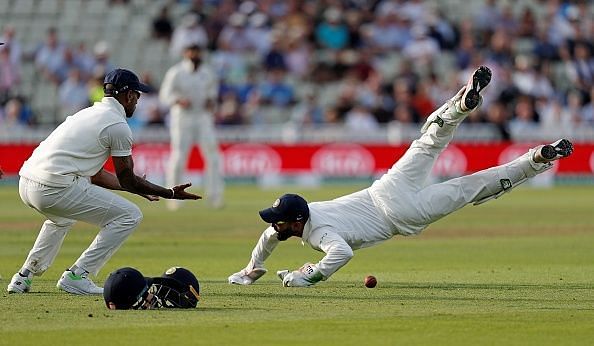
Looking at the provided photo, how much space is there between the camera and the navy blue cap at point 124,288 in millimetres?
8383

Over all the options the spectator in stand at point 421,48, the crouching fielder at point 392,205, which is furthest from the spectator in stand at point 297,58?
the crouching fielder at point 392,205

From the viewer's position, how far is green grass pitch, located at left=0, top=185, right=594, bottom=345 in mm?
7488

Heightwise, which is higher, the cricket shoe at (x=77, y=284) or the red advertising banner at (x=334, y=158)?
the red advertising banner at (x=334, y=158)

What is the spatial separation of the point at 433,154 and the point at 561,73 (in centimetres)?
1944

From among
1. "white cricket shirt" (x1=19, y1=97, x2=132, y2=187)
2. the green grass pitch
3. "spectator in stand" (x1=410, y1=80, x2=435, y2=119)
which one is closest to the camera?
the green grass pitch

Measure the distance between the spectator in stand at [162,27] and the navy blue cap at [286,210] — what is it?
Answer: 1979cm

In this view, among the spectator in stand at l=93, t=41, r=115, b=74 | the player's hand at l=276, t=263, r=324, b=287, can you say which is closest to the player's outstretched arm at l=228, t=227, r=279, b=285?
the player's hand at l=276, t=263, r=324, b=287

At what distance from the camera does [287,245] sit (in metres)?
14.7

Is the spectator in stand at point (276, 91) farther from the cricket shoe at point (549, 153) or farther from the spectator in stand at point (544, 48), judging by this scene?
the cricket shoe at point (549, 153)

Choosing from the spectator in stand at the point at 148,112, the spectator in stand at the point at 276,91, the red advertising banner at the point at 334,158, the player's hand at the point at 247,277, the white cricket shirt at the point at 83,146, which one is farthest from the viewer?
the spectator in stand at the point at 276,91

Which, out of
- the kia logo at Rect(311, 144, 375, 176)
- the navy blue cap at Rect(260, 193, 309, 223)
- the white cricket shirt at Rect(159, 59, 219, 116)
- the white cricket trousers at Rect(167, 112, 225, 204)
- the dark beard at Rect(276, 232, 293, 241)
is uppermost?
the kia logo at Rect(311, 144, 375, 176)

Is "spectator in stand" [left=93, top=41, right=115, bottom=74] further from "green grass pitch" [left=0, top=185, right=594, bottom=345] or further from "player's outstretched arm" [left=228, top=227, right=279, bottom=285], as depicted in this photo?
"player's outstretched arm" [left=228, top=227, right=279, bottom=285]

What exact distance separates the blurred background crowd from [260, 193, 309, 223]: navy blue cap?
1622 centimetres

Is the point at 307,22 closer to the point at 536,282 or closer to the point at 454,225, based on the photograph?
the point at 454,225
